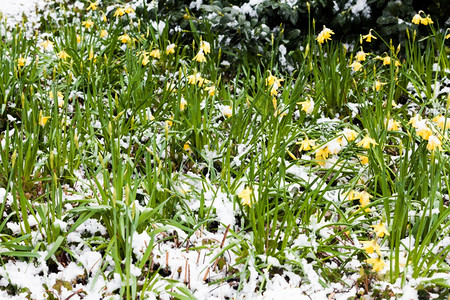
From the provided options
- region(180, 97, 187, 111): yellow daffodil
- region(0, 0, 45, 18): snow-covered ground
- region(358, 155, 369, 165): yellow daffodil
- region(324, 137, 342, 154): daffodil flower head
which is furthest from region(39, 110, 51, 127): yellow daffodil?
region(0, 0, 45, 18): snow-covered ground

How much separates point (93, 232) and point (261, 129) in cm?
112

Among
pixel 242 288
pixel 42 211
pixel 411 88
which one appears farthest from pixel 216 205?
pixel 411 88

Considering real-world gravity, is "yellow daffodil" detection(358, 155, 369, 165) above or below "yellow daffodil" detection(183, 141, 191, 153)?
above

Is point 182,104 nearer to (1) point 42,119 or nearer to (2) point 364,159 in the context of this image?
(1) point 42,119

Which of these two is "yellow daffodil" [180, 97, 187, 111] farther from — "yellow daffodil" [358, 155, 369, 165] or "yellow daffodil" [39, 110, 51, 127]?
"yellow daffodil" [358, 155, 369, 165]

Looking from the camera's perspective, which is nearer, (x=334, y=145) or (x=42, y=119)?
(x=334, y=145)

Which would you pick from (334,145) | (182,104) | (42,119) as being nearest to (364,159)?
(334,145)

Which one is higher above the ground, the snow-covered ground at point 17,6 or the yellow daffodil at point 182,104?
the snow-covered ground at point 17,6

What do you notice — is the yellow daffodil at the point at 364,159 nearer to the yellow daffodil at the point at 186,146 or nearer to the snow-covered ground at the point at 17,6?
the yellow daffodil at the point at 186,146

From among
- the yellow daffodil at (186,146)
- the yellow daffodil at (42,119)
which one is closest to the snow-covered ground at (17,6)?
the yellow daffodil at (42,119)

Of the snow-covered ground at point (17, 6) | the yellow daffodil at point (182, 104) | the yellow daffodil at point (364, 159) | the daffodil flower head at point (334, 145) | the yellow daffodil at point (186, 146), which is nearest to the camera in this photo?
the daffodil flower head at point (334, 145)

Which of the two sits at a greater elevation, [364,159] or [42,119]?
[42,119]

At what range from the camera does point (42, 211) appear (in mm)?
1815

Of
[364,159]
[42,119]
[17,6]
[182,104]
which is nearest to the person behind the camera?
[364,159]
